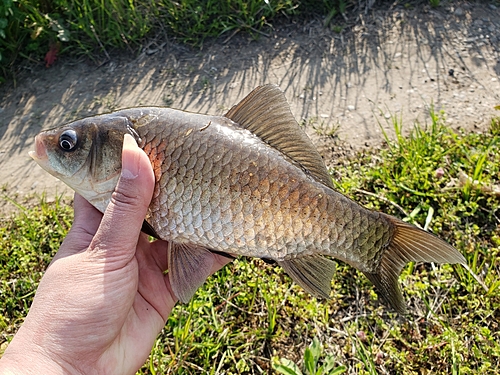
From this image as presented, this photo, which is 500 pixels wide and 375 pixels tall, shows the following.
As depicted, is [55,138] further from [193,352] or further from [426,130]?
[426,130]

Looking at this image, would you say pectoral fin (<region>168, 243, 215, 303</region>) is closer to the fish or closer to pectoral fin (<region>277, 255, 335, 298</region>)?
the fish

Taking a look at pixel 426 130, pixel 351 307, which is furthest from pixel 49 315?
pixel 426 130

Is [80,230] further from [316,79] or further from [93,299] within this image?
[316,79]

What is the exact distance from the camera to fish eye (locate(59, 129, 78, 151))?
204 centimetres

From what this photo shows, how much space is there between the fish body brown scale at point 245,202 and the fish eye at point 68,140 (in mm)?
348

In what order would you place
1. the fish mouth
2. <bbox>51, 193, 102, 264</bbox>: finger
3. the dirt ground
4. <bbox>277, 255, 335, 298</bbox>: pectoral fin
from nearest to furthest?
Answer: <bbox>277, 255, 335, 298</bbox>: pectoral fin
the fish mouth
<bbox>51, 193, 102, 264</bbox>: finger
the dirt ground

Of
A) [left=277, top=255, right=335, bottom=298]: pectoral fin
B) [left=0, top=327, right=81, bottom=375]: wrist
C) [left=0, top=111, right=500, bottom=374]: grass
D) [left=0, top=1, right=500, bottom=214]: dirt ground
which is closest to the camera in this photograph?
[left=0, top=327, right=81, bottom=375]: wrist

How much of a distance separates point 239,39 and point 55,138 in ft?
10.9

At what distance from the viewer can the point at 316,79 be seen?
4.46m

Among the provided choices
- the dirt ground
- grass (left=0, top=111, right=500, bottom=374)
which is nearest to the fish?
grass (left=0, top=111, right=500, bottom=374)

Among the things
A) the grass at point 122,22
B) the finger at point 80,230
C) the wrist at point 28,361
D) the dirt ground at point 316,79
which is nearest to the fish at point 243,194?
the finger at point 80,230

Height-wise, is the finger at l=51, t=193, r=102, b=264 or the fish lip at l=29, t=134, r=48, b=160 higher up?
the fish lip at l=29, t=134, r=48, b=160

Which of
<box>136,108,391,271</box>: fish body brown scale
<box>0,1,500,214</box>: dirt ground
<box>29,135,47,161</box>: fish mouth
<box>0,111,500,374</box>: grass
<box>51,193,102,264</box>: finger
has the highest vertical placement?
<box>29,135,47,161</box>: fish mouth

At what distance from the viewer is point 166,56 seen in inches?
194
